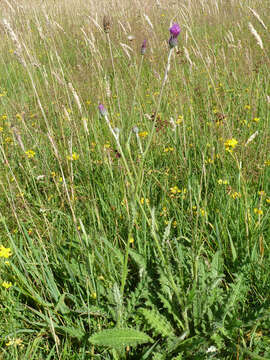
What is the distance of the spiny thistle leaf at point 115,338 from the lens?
0.82 m

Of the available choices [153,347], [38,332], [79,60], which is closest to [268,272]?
[153,347]

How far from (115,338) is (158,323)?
0.15 m

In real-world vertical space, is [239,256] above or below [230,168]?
below

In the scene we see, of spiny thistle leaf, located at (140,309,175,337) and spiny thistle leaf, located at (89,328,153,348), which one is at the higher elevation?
spiny thistle leaf, located at (89,328,153,348)

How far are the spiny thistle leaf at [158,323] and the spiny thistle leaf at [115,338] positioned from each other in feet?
0.18

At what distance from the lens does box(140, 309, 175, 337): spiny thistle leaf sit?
91cm

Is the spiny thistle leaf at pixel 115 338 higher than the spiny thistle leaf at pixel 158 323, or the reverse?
the spiny thistle leaf at pixel 115 338

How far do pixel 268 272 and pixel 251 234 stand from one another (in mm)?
184

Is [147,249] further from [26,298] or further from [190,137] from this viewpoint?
[190,137]

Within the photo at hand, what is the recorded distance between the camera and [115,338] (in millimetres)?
838

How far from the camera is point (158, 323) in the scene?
92cm

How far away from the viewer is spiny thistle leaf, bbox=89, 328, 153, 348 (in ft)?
2.70

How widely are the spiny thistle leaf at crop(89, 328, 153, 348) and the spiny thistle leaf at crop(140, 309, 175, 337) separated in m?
0.05

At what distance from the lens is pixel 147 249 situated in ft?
3.99
